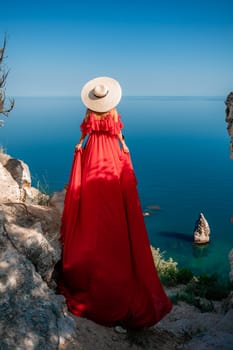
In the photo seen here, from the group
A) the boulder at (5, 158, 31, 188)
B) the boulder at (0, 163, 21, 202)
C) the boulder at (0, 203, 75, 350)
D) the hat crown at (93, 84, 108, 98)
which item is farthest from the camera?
the boulder at (5, 158, 31, 188)

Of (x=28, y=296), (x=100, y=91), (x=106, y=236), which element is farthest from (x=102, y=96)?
(x=28, y=296)

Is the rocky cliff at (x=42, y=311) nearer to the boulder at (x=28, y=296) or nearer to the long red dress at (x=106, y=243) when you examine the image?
the boulder at (x=28, y=296)

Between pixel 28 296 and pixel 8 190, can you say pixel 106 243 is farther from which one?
pixel 8 190

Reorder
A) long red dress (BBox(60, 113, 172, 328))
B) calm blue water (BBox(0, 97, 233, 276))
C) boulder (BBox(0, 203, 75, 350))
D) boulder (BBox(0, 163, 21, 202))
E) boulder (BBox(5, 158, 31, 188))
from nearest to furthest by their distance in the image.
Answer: boulder (BBox(0, 203, 75, 350)) < long red dress (BBox(60, 113, 172, 328)) < boulder (BBox(0, 163, 21, 202)) < boulder (BBox(5, 158, 31, 188)) < calm blue water (BBox(0, 97, 233, 276))

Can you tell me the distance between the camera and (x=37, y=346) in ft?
11.8

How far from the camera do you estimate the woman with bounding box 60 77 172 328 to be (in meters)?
4.64

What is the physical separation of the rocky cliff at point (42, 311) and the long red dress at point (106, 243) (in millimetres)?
200

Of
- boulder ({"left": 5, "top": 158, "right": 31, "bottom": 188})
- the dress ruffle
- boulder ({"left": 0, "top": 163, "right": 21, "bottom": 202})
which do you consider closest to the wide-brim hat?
the dress ruffle

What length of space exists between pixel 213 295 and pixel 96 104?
689 centimetres

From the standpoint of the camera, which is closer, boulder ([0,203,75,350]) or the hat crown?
boulder ([0,203,75,350])

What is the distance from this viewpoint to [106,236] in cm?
471

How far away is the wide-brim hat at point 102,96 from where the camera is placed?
493 centimetres

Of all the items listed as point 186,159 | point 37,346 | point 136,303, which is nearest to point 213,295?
point 136,303

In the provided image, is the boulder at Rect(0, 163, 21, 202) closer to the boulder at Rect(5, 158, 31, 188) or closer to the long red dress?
the long red dress
